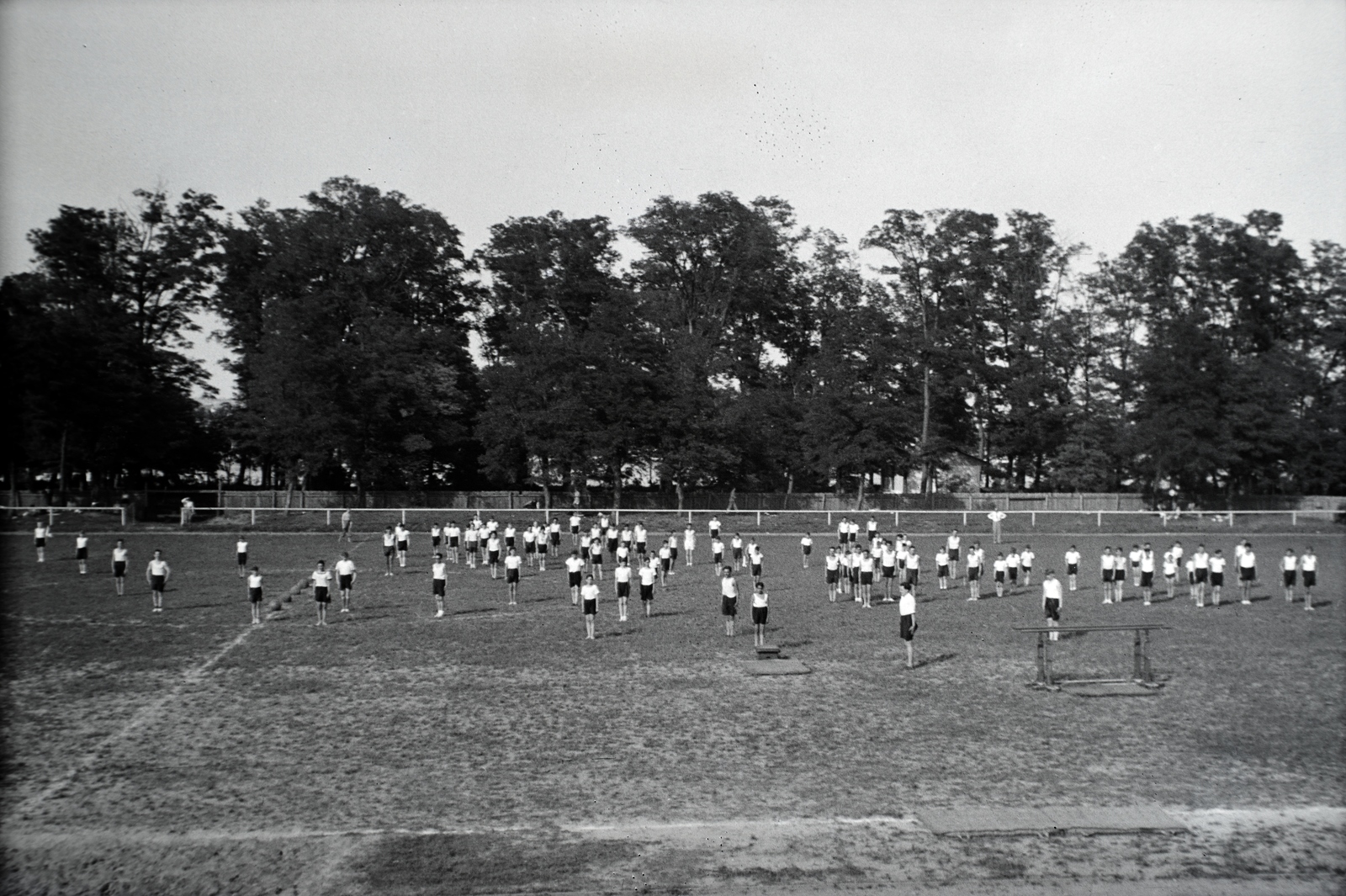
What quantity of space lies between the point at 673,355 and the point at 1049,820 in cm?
4657

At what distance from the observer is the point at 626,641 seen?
20.4 metres

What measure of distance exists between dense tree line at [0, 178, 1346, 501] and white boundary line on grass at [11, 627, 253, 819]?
3095 centimetres

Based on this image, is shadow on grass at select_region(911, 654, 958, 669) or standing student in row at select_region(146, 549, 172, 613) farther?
standing student in row at select_region(146, 549, 172, 613)

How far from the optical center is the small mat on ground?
17.6 metres

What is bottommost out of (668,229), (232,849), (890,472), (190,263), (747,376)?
(232,849)

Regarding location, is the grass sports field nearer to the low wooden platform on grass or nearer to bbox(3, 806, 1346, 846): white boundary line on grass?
bbox(3, 806, 1346, 846): white boundary line on grass

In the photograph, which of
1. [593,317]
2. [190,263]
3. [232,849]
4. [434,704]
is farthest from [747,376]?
[232,849]

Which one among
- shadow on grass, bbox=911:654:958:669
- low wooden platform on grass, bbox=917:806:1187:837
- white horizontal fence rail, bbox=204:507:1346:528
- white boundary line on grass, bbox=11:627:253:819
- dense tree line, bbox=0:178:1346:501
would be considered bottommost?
low wooden platform on grass, bbox=917:806:1187:837

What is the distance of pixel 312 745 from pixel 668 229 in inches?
2138

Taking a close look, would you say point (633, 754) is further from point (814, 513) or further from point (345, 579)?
point (814, 513)

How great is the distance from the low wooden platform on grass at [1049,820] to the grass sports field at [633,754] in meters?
0.18

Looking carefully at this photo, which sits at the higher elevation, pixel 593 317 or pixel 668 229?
pixel 668 229

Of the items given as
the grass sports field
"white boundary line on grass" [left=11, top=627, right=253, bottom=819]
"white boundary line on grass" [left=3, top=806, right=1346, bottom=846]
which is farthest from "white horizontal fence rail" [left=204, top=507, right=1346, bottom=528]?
"white boundary line on grass" [left=3, top=806, right=1346, bottom=846]

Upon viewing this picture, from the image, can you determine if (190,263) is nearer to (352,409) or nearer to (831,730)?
(352,409)
